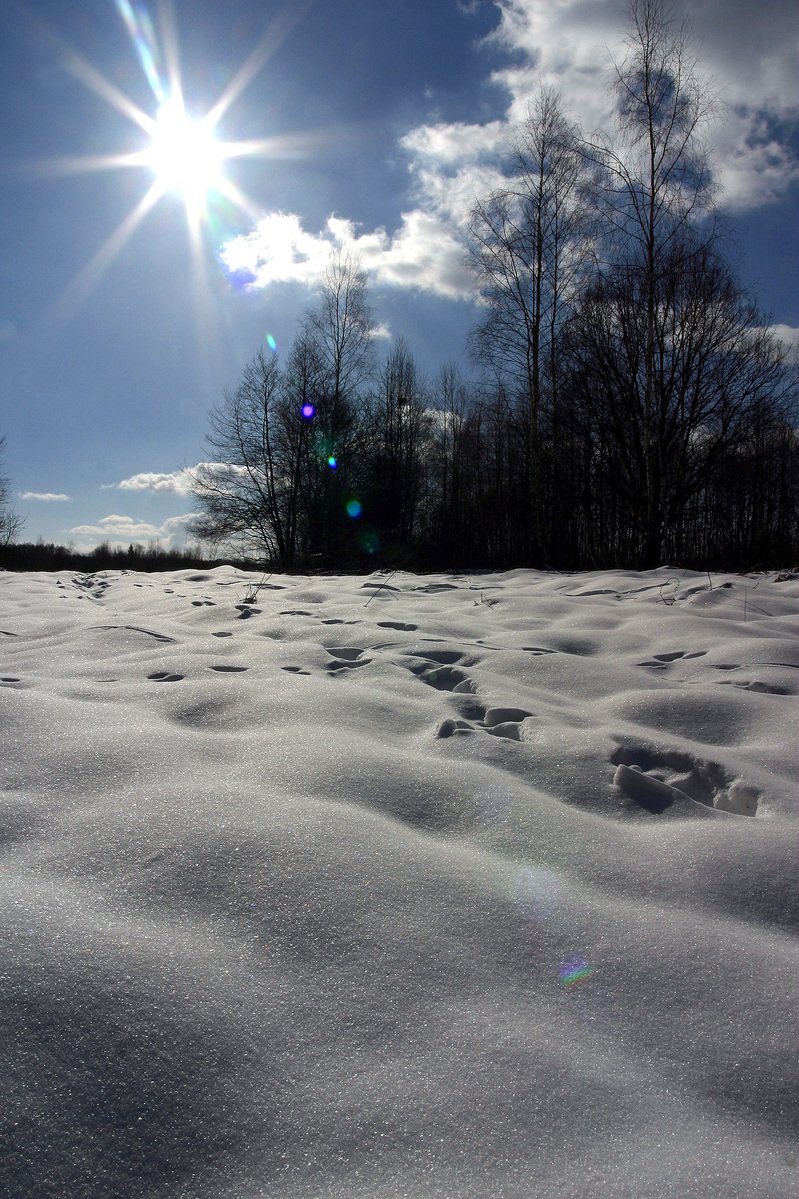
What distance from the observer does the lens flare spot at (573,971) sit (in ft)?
2.38

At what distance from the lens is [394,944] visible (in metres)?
0.74

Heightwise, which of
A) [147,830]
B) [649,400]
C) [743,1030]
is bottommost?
[743,1030]

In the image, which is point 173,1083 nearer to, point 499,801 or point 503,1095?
point 503,1095

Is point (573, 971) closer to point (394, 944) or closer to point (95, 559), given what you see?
point (394, 944)

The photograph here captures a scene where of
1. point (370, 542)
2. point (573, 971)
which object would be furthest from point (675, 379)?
point (573, 971)

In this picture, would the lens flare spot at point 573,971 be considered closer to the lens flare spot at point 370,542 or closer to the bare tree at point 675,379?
the bare tree at point 675,379

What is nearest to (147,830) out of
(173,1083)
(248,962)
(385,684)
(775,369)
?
(248,962)

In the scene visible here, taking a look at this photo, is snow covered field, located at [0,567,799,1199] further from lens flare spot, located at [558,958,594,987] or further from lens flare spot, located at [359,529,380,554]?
lens flare spot, located at [359,529,380,554]

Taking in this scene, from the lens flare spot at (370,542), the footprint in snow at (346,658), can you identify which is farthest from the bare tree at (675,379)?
the footprint in snow at (346,658)

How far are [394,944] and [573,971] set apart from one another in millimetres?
213

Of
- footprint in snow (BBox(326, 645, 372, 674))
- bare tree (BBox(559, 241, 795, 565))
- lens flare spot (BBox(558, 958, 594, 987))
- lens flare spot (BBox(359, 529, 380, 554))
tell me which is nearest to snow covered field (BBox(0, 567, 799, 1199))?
lens flare spot (BBox(558, 958, 594, 987))

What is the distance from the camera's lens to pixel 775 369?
8867 mm

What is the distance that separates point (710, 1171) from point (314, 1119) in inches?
13.0

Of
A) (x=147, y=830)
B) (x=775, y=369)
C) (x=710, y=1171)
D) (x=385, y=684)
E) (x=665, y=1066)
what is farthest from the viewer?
(x=775, y=369)
